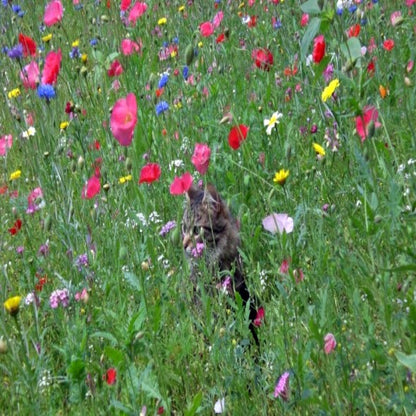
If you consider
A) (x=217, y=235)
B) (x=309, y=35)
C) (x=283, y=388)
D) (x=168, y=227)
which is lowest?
(x=217, y=235)

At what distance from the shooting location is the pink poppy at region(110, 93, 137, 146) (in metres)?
2.29

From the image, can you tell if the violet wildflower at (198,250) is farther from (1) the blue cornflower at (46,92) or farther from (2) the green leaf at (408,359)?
(2) the green leaf at (408,359)

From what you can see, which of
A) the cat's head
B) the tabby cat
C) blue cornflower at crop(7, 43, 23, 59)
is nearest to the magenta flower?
the tabby cat

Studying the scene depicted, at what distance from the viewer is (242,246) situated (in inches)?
122

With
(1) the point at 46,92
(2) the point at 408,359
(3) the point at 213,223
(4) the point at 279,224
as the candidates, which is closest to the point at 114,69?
(1) the point at 46,92

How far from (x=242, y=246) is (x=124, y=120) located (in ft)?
3.08

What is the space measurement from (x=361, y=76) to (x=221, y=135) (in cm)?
214

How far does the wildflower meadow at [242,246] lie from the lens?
197 cm

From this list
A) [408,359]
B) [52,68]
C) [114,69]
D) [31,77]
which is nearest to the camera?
[408,359]

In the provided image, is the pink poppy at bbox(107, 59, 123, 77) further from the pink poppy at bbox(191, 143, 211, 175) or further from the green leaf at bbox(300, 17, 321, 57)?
the green leaf at bbox(300, 17, 321, 57)

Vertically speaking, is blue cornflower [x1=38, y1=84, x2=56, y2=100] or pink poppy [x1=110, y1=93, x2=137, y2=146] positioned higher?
pink poppy [x1=110, y1=93, x2=137, y2=146]

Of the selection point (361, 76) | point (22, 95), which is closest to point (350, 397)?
point (361, 76)

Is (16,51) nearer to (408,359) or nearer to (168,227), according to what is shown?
(168,227)

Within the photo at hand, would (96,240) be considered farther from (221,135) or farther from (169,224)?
(221,135)
